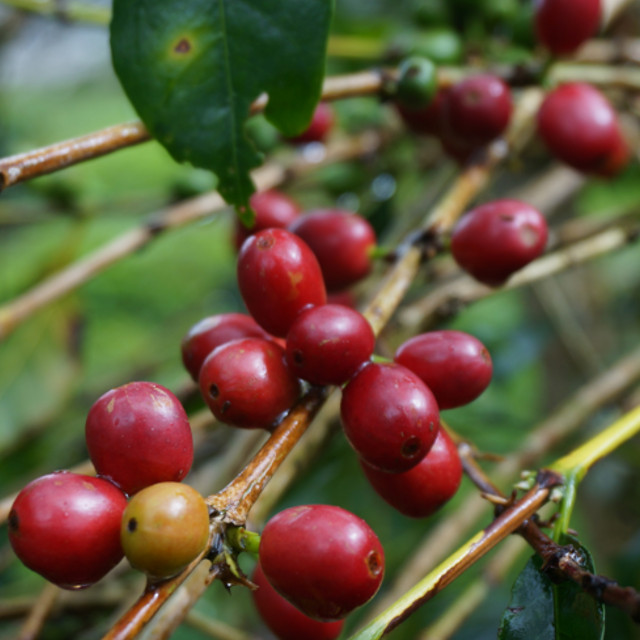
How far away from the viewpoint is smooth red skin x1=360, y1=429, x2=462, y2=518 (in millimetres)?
606

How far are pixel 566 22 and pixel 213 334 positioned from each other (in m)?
0.70

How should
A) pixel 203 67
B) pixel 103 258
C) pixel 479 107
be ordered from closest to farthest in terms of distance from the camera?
pixel 203 67, pixel 479 107, pixel 103 258

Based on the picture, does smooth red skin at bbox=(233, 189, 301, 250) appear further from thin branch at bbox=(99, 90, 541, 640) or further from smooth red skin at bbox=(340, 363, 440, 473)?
smooth red skin at bbox=(340, 363, 440, 473)

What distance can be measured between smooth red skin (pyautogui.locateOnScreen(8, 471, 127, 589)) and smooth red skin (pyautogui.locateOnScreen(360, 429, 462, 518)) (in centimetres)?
23

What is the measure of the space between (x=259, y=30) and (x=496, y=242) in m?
0.31

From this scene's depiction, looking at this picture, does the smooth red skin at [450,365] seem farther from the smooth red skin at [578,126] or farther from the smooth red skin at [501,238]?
the smooth red skin at [578,126]

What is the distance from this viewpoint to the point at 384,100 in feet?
2.98

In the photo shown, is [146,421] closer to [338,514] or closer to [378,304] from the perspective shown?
[338,514]

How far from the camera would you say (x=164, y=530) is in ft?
1.52

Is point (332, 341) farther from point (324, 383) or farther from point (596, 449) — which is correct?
point (596, 449)

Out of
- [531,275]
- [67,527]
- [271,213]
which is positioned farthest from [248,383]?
[531,275]

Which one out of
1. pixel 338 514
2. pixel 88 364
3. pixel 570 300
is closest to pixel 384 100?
pixel 338 514

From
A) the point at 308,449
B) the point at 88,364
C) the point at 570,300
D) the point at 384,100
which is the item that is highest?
the point at 384,100

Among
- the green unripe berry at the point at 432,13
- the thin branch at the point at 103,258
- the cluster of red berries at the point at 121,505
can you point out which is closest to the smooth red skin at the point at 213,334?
the cluster of red berries at the point at 121,505
